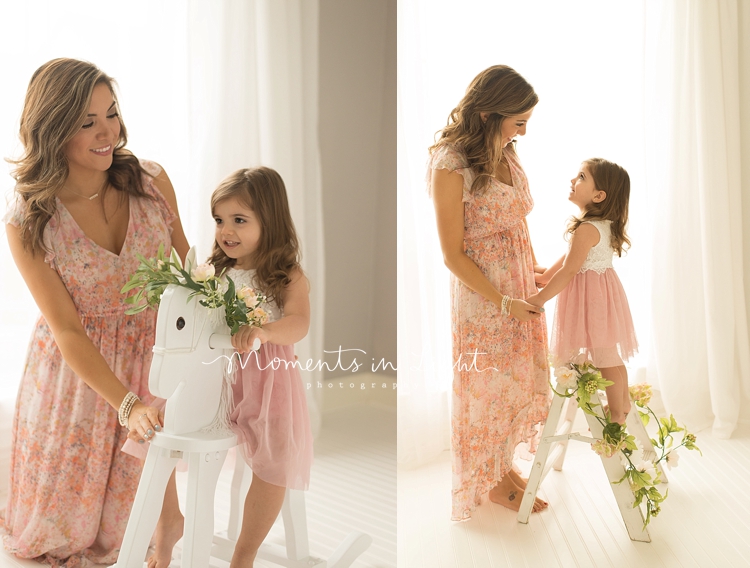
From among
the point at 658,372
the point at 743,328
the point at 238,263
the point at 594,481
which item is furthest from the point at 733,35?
the point at 238,263

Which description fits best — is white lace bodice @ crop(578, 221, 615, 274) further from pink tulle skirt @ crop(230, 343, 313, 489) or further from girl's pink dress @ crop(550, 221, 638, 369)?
pink tulle skirt @ crop(230, 343, 313, 489)

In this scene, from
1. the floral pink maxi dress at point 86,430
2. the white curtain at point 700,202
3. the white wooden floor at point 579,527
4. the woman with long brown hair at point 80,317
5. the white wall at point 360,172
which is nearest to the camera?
the white wall at point 360,172

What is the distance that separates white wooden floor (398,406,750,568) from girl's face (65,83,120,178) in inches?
54.0

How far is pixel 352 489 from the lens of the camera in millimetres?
1717

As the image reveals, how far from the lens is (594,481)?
2605mm

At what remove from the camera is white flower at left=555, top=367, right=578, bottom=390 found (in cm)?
215

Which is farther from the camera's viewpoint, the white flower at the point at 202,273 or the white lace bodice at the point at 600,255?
the white lace bodice at the point at 600,255

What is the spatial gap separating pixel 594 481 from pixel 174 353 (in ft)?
6.09

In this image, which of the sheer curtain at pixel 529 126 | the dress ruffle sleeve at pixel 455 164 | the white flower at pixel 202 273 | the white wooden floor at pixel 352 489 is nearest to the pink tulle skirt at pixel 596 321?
the dress ruffle sleeve at pixel 455 164

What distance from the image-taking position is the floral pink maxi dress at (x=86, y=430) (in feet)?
5.98

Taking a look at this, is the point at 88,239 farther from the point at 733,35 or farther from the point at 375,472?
the point at 733,35

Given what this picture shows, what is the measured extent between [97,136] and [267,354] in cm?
69

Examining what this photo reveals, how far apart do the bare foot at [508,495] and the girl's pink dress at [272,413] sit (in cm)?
109

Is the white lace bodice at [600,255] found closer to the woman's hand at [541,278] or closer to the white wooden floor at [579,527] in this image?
the woman's hand at [541,278]
